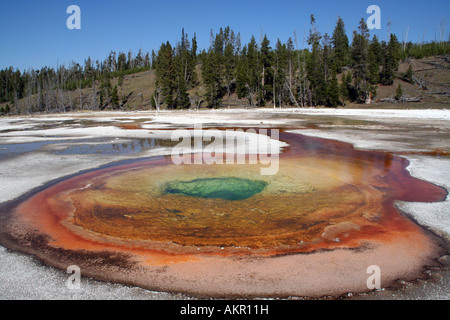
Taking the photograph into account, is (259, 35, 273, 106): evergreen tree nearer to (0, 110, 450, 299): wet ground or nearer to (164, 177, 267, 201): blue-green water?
(0, 110, 450, 299): wet ground

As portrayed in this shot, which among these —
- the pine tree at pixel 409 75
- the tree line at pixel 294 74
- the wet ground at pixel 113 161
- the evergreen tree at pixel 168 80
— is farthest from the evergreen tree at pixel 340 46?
the wet ground at pixel 113 161

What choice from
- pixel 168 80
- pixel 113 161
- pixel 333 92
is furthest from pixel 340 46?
pixel 113 161

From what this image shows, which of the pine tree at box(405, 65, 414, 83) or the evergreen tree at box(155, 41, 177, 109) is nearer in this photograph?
the pine tree at box(405, 65, 414, 83)

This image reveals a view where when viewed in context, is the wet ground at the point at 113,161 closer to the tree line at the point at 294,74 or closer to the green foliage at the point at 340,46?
the tree line at the point at 294,74

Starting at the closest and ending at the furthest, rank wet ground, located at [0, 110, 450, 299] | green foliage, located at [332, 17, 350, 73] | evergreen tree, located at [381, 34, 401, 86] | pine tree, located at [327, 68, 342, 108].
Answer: wet ground, located at [0, 110, 450, 299] → pine tree, located at [327, 68, 342, 108] → evergreen tree, located at [381, 34, 401, 86] → green foliage, located at [332, 17, 350, 73]

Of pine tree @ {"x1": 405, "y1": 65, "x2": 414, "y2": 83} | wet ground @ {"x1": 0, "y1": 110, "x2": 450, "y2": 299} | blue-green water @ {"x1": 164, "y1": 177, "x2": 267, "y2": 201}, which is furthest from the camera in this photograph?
pine tree @ {"x1": 405, "y1": 65, "x2": 414, "y2": 83}

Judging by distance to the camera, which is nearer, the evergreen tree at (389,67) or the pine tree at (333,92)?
the pine tree at (333,92)

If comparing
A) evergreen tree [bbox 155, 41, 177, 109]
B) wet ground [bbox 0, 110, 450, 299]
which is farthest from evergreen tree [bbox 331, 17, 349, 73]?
wet ground [bbox 0, 110, 450, 299]

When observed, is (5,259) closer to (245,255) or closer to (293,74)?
(245,255)

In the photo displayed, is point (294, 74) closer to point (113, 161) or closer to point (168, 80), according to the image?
point (168, 80)
